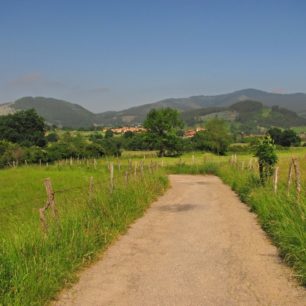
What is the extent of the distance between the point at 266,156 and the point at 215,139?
250ft

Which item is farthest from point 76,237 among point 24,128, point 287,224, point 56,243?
point 24,128

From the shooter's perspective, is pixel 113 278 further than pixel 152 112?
No

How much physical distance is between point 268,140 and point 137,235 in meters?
14.6

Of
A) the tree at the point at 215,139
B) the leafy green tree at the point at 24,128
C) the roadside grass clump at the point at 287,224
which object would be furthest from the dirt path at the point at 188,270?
the leafy green tree at the point at 24,128

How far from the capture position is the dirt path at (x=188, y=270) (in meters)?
7.21

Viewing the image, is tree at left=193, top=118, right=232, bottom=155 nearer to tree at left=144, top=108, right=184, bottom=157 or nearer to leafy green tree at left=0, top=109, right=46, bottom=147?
tree at left=144, top=108, right=184, bottom=157

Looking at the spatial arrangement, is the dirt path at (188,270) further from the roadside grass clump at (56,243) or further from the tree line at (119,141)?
the tree line at (119,141)

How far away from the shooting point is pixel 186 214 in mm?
16500

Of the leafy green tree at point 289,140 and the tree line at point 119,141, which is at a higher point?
the tree line at point 119,141

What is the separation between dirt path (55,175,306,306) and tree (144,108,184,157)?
77541mm

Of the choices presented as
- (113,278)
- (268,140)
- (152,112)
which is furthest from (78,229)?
(152,112)

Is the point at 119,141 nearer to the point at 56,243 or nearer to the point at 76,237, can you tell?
the point at 76,237

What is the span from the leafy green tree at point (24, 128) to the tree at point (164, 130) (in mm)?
33033

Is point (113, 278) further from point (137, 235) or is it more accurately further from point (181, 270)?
point (137, 235)
